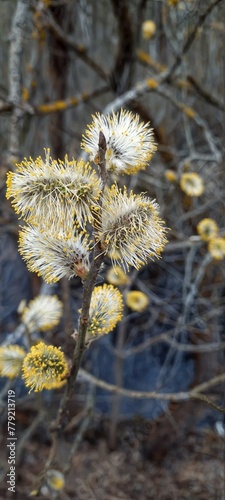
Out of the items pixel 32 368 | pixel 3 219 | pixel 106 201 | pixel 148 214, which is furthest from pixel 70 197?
pixel 3 219

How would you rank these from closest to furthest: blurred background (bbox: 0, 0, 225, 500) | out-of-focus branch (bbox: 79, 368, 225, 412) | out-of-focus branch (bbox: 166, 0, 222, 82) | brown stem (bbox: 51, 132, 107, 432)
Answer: brown stem (bbox: 51, 132, 107, 432) < out-of-focus branch (bbox: 79, 368, 225, 412) < out-of-focus branch (bbox: 166, 0, 222, 82) < blurred background (bbox: 0, 0, 225, 500)

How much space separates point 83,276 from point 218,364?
293 centimetres

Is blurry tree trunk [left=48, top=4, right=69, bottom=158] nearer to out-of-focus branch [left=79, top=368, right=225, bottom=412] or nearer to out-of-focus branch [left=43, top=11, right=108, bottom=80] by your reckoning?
out-of-focus branch [left=43, top=11, right=108, bottom=80]

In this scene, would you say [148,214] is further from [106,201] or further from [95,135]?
[95,135]

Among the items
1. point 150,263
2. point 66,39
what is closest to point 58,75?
point 66,39

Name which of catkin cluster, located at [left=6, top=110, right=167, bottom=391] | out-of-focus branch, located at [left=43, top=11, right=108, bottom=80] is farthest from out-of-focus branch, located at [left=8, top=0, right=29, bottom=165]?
catkin cluster, located at [left=6, top=110, right=167, bottom=391]

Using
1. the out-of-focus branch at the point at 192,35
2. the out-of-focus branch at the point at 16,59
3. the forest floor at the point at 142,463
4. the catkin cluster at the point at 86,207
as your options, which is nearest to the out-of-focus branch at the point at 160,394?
the catkin cluster at the point at 86,207

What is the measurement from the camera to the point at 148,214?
1145 millimetres

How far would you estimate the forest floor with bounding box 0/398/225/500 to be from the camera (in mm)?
3303

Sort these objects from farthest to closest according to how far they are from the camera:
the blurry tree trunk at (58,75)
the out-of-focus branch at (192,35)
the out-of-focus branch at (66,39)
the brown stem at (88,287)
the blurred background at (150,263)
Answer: the blurry tree trunk at (58,75) → the out-of-focus branch at (66,39) → the blurred background at (150,263) → the out-of-focus branch at (192,35) → the brown stem at (88,287)

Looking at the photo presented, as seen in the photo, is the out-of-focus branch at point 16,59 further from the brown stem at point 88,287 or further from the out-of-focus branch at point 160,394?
the brown stem at point 88,287

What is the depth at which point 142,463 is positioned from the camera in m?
3.63

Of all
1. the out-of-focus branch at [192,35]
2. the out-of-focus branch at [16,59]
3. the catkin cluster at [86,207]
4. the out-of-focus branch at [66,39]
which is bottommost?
the catkin cluster at [86,207]

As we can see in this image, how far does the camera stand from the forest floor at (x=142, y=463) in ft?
10.8
